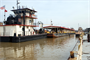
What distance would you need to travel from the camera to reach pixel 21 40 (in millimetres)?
15117

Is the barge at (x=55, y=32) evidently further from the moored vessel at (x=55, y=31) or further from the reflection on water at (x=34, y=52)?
the reflection on water at (x=34, y=52)

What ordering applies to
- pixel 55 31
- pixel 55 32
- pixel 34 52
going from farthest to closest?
pixel 55 31 → pixel 55 32 → pixel 34 52

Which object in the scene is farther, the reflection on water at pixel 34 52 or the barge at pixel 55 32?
the barge at pixel 55 32

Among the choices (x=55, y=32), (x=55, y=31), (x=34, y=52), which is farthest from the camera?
(x=55, y=31)

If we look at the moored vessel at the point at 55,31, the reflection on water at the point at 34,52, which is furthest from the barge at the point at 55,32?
the reflection on water at the point at 34,52

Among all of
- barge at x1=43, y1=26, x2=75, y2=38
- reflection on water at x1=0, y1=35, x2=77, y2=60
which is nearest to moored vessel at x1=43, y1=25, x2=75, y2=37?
barge at x1=43, y1=26, x2=75, y2=38

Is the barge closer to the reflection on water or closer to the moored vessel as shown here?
the moored vessel

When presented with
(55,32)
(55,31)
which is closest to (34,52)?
(55,32)

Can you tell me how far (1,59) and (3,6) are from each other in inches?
467

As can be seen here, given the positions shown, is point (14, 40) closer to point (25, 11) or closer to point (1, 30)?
point (1, 30)

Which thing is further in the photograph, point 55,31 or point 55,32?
point 55,31

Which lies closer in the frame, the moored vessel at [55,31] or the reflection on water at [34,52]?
the reflection on water at [34,52]

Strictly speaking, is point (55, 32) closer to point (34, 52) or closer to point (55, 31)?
point (55, 31)

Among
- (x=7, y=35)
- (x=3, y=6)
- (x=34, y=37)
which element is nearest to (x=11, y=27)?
(x=7, y=35)
